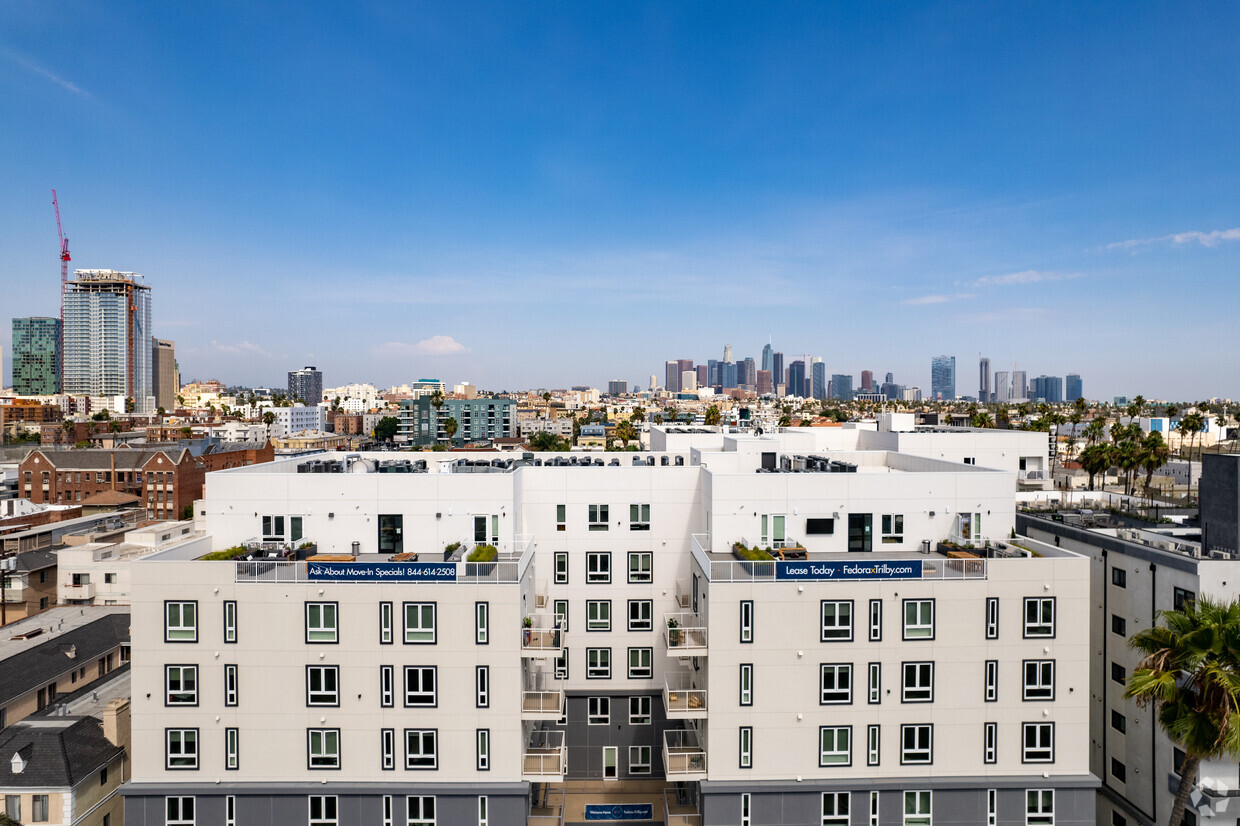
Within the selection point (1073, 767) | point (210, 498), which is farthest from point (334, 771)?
point (1073, 767)

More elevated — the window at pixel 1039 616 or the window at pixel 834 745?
the window at pixel 1039 616

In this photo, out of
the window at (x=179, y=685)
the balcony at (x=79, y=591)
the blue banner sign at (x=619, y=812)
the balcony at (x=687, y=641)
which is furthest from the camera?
the balcony at (x=79, y=591)

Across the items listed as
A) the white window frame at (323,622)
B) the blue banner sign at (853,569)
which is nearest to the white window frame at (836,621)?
the blue banner sign at (853,569)

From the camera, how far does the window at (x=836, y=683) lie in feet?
80.2

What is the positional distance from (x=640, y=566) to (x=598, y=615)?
126 inches

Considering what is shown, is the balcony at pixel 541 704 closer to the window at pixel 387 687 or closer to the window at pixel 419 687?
the window at pixel 419 687

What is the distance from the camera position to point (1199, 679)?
63.3 feet

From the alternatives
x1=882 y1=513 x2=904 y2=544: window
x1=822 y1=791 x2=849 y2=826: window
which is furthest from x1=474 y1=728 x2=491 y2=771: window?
x1=882 y1=513 x2=904 y2=544: window

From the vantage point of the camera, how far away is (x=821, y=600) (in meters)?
24.4

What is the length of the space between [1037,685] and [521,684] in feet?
63.5

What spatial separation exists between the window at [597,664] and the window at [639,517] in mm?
6285

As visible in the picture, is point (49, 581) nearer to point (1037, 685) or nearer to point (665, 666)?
point (665, 666)

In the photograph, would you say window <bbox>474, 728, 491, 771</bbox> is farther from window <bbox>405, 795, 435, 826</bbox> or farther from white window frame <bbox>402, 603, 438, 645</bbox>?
white window frame <bbox>402, 603, 438, 645</bbox>

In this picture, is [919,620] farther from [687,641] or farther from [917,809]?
[687,641]
